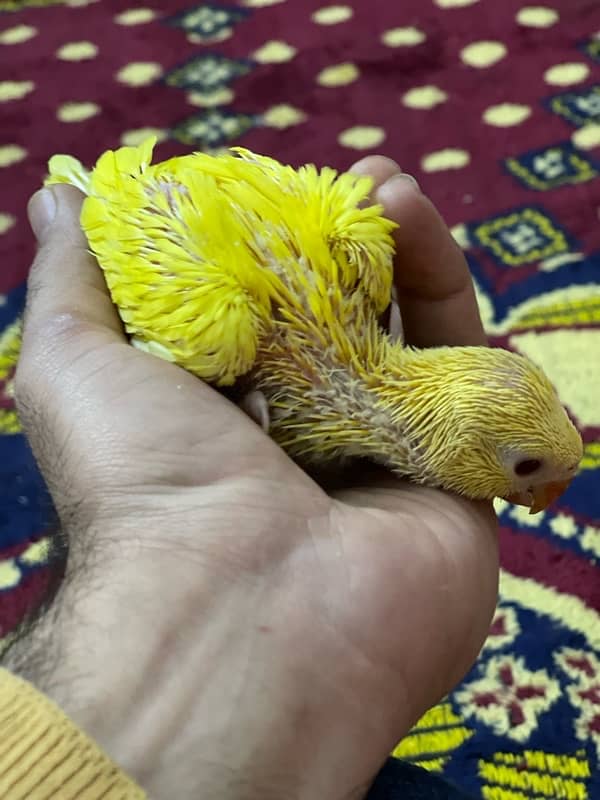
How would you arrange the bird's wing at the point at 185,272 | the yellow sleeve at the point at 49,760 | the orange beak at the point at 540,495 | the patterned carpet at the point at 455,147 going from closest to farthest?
the yellow sleeve at the point at 49,760, the bird's wing at the point at 185,272, the orange beak at the point at 540,495, the patterned carpet at the point at 455,147

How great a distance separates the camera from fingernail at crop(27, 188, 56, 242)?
724 millimetres

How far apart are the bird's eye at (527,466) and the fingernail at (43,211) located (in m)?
0.41

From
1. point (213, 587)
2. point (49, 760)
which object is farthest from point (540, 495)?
point (49, 760)

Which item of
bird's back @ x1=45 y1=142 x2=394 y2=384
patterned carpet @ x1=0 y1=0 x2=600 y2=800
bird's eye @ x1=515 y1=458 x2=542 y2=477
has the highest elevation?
bird's back @ x1=45 y1=142 x2=394 y2=384

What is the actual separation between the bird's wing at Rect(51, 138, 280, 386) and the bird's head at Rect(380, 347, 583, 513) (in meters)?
0.13

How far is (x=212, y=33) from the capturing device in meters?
1.86

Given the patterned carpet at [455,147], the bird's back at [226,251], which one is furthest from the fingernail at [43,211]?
the patterned carpet at [455,147]

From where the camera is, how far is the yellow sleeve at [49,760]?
46 centimetres

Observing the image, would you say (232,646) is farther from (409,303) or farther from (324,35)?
(324,35)

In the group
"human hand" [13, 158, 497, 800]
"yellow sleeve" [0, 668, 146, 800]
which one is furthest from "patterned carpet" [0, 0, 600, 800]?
"yellow sleeve" [0, 668, 146, 800]

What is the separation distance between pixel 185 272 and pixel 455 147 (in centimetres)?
106

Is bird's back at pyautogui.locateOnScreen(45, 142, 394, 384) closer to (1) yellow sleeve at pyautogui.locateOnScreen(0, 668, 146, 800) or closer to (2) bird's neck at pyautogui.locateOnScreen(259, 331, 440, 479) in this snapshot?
(2) bird's neck at pyautogui.locateOnScreen(259, 331, 440, 479)

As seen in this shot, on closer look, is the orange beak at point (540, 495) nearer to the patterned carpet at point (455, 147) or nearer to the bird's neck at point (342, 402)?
the bird's neck at point (342, 402)

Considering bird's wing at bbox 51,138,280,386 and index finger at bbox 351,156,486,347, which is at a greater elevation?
bird's wing at bbox 51,138,280,386
